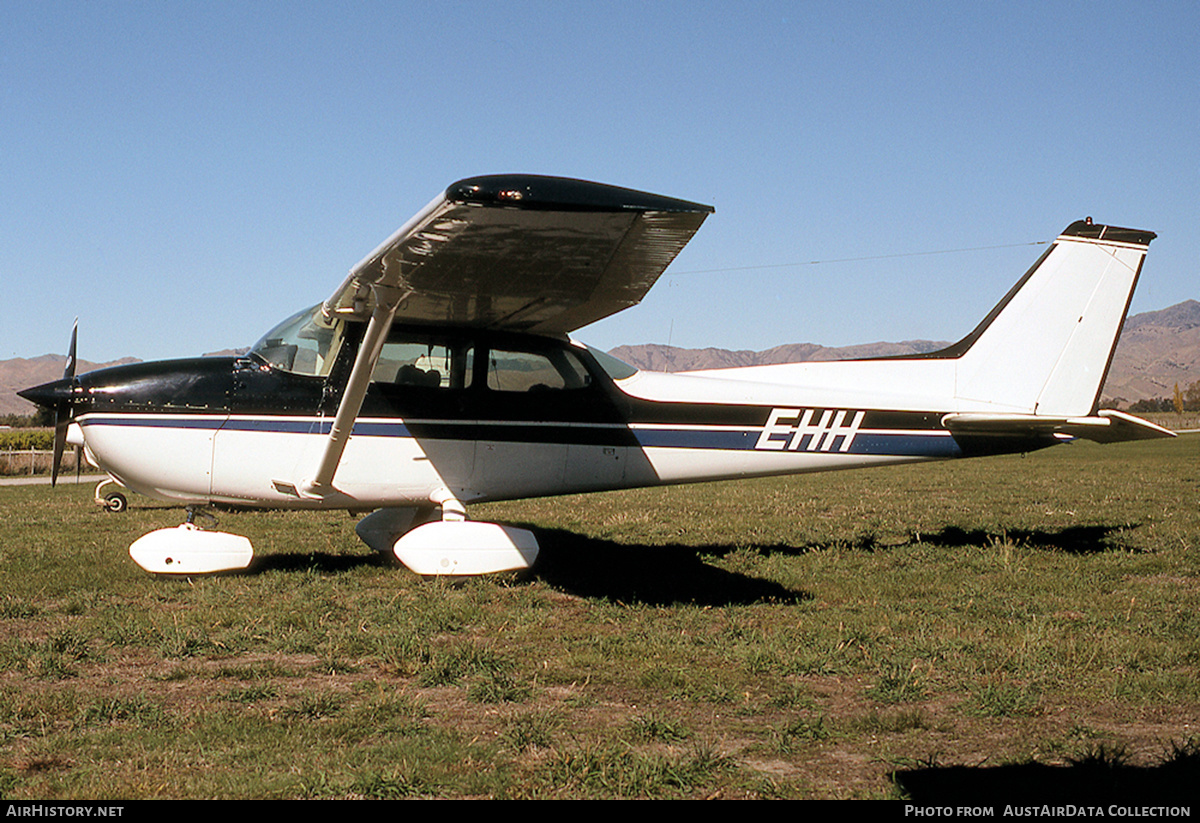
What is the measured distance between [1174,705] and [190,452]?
6815 millimetres

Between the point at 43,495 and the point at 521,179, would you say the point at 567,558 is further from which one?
the point at 43,495

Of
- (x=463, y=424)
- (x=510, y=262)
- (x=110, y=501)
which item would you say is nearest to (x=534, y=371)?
(x=463, y=424)

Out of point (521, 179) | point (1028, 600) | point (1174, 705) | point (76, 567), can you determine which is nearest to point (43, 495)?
point (76, 567)

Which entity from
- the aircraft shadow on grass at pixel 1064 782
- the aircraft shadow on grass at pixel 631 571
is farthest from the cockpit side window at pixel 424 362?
the aircraft shadow on grass at pixel 1064 782

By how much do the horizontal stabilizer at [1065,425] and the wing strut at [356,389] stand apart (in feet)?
17.7

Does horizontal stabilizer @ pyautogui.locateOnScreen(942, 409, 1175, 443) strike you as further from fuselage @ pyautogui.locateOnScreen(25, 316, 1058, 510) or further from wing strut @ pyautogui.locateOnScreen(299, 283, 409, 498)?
wing strut @ pyautogui.locateOnScreen(299, 283, 409, 498)

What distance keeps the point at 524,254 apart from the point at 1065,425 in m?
5.51

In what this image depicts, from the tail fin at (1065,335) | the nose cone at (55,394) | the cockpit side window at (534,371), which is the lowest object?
the nose cone at (55,394)

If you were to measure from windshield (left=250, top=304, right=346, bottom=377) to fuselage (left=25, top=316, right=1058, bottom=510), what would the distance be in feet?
0.08

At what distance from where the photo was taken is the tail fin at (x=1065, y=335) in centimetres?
886

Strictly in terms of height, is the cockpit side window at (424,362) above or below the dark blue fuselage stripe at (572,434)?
above

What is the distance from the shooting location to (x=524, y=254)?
5.99m

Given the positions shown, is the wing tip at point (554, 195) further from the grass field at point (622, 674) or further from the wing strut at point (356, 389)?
the grass field at point (622, 674)

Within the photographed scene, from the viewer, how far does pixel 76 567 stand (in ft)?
26.0
